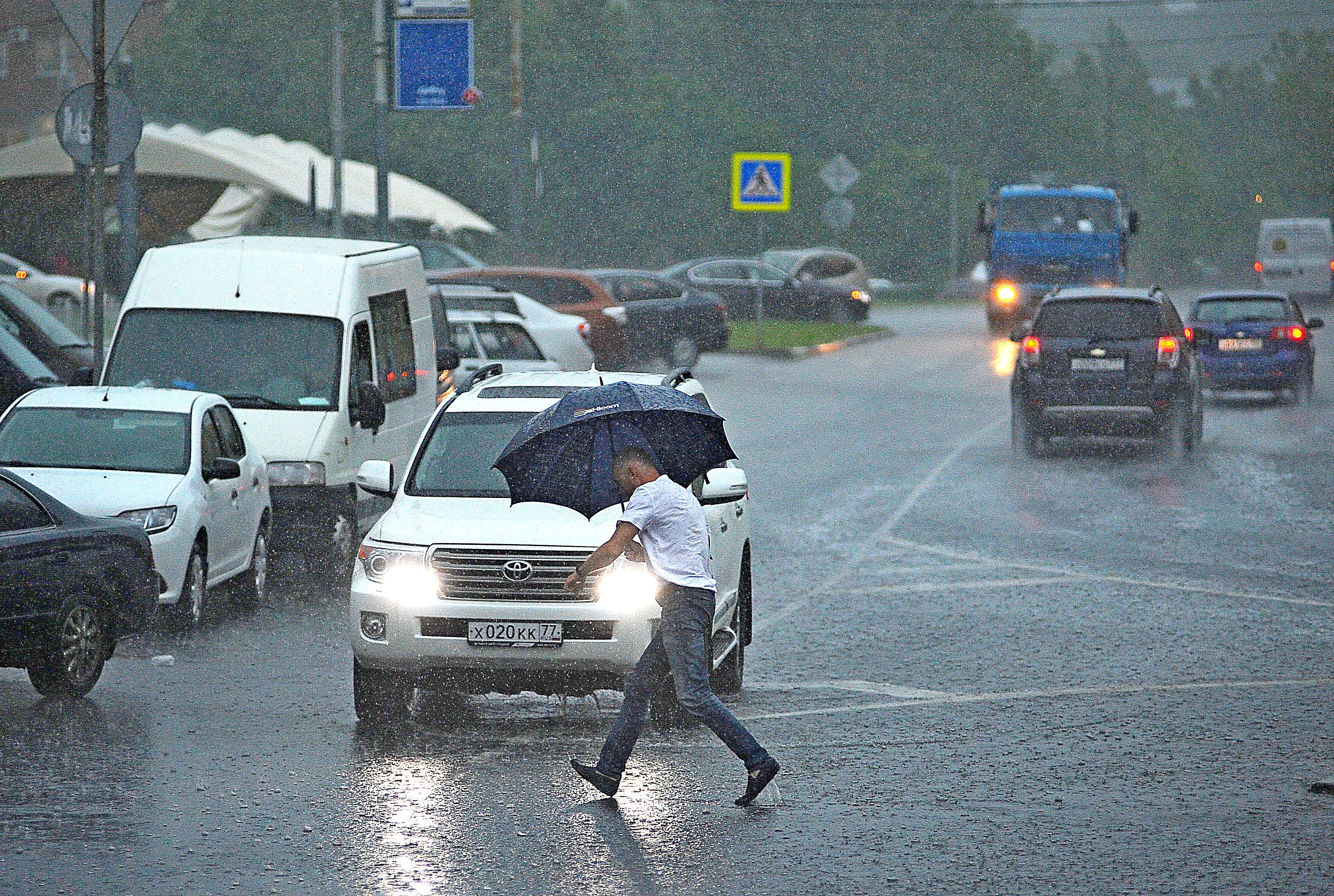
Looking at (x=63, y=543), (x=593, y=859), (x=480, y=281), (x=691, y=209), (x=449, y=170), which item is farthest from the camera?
(x=691, y=209)

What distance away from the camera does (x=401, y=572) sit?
938cm

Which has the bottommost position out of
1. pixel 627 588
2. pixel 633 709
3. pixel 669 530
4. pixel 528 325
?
pixel 633 709

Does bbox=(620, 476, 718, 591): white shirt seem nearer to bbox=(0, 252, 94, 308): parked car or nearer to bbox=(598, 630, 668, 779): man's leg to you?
bbox=(598, 630, 668, 779): man's leg

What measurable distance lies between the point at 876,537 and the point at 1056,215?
27.0 m

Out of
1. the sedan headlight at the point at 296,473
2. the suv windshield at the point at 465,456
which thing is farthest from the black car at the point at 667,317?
the suv windshield at the point at 465,456

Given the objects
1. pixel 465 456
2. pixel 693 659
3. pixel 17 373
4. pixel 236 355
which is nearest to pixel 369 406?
pixel 236 355

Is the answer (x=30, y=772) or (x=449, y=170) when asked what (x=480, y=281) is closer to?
(x=30, y=772)

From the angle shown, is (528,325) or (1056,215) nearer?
(528,325)

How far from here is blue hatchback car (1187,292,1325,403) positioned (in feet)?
93.0

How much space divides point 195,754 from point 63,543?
172cm

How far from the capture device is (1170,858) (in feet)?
23.3

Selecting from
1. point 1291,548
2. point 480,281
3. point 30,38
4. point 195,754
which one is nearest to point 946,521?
point 1291,548

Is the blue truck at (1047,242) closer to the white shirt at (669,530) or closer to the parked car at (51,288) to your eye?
the parked car at (51,288)

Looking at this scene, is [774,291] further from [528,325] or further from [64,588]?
[64,588]
